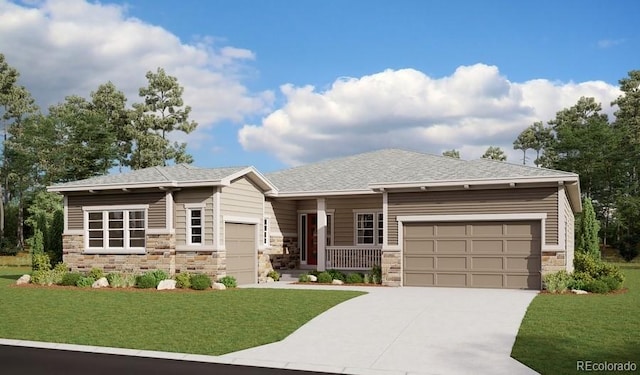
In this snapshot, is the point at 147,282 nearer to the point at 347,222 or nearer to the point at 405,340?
the point at 347,222

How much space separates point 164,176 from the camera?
22.4 meters

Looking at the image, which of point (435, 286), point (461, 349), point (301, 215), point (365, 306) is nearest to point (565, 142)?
point (301, 215)

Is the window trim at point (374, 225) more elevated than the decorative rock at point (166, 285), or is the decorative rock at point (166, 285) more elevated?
the window trim at point (374, 225)

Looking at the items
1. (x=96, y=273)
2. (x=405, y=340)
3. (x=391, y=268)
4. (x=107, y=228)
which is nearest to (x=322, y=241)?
(x=391, y=268)

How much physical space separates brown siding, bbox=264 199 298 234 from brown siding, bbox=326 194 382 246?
71.2 inches

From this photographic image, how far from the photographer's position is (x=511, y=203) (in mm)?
19891

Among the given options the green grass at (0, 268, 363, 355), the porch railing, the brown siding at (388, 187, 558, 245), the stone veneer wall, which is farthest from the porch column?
the green grass at (0, 268, 363, 355)

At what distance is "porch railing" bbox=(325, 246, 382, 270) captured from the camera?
24125 millimetres

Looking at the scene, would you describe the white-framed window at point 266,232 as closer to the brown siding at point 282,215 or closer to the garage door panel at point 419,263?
the brown siding at point 282,215

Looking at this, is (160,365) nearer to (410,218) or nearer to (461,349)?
(461,349)

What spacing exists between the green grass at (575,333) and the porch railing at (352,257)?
8543 mm

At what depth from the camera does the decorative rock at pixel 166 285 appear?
67.1ft

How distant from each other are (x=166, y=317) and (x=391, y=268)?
9315 millimetres

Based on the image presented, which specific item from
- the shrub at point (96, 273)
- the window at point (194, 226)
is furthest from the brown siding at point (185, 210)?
the shrub at point (96, 273)
